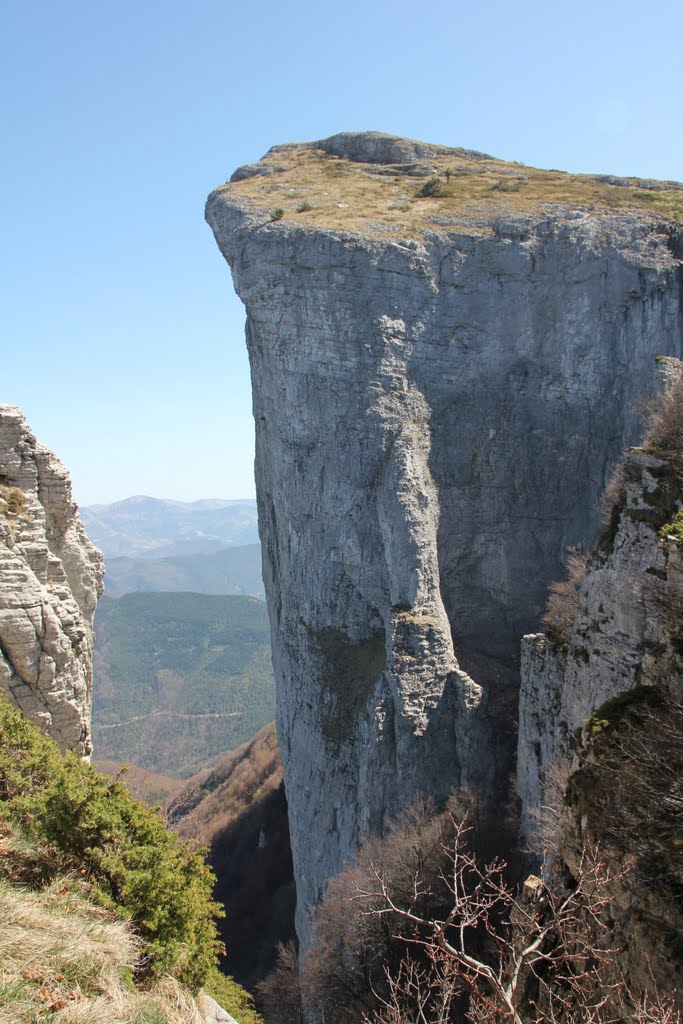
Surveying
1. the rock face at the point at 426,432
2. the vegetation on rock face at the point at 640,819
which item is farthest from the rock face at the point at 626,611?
the rock face at the point at 426,432

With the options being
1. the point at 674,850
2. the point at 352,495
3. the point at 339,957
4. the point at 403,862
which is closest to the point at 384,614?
the point at 352,495

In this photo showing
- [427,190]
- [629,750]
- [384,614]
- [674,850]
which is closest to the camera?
[674,850]

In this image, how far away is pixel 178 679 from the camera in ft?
536

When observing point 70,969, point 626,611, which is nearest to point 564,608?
point 626,611

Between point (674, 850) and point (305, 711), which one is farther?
point (305, 711)

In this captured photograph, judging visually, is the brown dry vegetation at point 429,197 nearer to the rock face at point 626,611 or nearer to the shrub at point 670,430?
the shrub at point 670,430

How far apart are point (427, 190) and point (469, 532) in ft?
60.9

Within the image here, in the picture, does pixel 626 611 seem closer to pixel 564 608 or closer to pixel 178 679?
pixel 564 608

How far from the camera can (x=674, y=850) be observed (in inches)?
318

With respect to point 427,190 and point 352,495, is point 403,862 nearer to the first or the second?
point 352,495

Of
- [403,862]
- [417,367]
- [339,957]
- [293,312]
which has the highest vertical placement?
[293,312]

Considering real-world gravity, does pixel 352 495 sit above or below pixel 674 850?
above

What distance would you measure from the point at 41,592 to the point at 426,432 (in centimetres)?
2003

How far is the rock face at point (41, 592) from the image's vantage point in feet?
38.1
